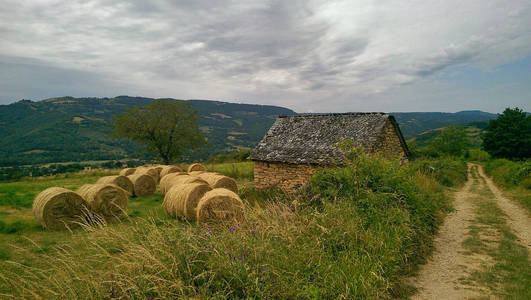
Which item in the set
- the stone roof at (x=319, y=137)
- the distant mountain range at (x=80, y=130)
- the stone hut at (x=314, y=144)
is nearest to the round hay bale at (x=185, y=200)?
the stone hut at (x=314, y=144)

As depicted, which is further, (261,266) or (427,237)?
(427,237)

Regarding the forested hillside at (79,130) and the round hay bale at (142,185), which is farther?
the forested hillside at (79,130)

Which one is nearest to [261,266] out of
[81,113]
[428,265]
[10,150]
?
[428,265]

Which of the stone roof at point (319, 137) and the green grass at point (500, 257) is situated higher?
the stone roof at point (319, 137)

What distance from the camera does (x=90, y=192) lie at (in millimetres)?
10820

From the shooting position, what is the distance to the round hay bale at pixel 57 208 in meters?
9.34

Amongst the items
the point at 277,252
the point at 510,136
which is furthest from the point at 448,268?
the point at 510,136

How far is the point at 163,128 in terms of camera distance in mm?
31875

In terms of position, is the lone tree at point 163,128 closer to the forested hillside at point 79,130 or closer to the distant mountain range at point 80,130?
the distant mountain range at point 80,130

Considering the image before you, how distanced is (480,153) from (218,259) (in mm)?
57439

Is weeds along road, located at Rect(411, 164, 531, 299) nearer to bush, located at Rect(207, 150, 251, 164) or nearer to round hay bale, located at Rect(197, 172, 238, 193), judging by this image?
round hay bale, located at Rect(197, 172, 238, 193)

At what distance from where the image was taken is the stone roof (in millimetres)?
14532

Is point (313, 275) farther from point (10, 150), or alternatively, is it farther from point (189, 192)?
point (10, 150)

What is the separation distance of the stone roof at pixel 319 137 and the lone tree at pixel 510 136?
95.6ft
